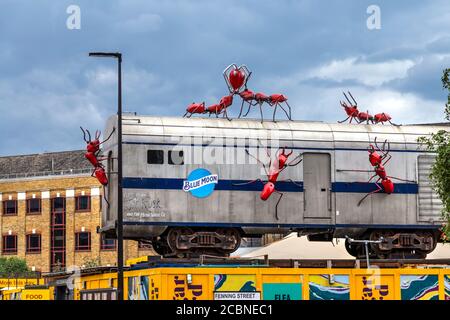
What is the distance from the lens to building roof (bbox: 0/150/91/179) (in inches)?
3500

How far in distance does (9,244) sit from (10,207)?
3678mm

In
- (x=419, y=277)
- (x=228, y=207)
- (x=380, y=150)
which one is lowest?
(x=419, y=277)

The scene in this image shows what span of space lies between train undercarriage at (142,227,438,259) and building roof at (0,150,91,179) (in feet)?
198

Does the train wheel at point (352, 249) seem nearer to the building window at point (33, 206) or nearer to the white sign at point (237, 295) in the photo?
the white sign at point (237, 295)

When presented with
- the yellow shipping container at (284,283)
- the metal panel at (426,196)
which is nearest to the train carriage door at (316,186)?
the metal panel at (426,196)

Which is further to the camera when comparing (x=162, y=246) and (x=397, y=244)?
(x=397, y=244)

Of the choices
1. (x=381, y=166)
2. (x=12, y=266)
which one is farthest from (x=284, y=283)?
(x=12, y=266)

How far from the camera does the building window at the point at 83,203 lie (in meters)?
85.8

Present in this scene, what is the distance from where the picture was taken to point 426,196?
2947 centimetres

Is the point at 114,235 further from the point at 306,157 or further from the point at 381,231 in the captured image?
the point at 381,231

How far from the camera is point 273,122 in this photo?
2856cm

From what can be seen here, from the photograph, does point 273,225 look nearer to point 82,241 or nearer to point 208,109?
point 208,109
